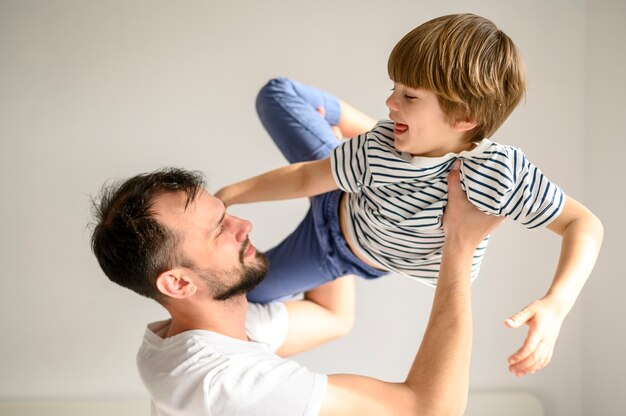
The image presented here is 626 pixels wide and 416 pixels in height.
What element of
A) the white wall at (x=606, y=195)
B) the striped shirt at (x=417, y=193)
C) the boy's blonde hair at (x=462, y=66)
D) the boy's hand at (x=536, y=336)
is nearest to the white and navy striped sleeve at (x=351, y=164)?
the striped shirt at (x=417, y=193)

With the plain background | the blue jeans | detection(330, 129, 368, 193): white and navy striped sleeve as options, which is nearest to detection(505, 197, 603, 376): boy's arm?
detection(330, 129, 368, 193): white and navy striped sleeve

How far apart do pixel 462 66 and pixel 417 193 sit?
30 cm

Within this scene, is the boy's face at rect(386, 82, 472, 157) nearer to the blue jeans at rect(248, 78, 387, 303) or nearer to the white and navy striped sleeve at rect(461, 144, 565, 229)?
the white and navy striped sleeve at rect(461, 144, 565, 229)

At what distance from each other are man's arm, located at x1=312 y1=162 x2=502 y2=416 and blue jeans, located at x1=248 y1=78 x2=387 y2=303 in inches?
15.8

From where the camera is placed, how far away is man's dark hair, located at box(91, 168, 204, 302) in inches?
61.2

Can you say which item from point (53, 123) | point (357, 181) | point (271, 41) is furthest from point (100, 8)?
point (357, 181)

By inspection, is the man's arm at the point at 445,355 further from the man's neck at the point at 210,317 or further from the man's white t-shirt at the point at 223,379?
the man's neck at the point at 210,317

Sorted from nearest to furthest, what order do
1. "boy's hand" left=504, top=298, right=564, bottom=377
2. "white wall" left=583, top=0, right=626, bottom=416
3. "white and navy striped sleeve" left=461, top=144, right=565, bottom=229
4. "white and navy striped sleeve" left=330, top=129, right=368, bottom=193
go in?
"boy's hand" left=504, top=298, right=564, bottom=377 < "white and navy striped sleeve" left=461, top=144, right=565, bottom=229 < "white and navy striped sleeve" left=330, top=129, right=368, bottom=193 < "white wall" left=583, top=0, right=626, bottom=416

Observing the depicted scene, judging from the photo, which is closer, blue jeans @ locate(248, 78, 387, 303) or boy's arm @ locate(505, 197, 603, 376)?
boy's arm @ locate(505, 197, 603, 376)

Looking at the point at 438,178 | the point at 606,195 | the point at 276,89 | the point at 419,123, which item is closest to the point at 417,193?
the point at 438,178

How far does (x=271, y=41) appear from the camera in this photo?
254cm

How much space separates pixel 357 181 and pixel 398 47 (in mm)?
312

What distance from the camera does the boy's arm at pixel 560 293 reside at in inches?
47.5

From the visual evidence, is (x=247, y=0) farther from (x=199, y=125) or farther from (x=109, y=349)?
(x=109, y=349)
